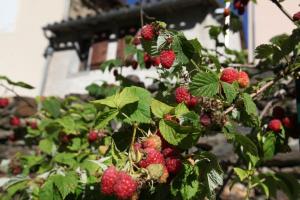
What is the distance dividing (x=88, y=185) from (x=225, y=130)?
2.68 ft

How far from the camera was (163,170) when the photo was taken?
1392mm

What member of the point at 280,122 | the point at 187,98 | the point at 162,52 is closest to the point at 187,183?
the point at 187,98

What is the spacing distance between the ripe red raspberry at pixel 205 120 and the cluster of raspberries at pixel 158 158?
19 centimetres

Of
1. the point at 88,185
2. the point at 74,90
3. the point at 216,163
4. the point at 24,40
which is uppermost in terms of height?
the point at 24,40

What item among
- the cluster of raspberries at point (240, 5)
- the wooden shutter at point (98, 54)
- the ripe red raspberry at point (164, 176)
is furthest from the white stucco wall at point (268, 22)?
the wooden shutter at point (98, 54)

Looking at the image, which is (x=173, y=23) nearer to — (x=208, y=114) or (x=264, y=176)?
(x=264, y=176)

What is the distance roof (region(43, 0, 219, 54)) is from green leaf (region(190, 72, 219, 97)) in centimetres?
722

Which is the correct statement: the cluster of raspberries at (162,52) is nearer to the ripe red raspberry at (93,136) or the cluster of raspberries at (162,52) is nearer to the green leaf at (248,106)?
the green leaf at (248,106)

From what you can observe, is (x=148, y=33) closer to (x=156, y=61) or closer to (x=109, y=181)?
(x=156, y=61)

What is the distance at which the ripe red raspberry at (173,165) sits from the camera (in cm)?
142

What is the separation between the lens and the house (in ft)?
31.1

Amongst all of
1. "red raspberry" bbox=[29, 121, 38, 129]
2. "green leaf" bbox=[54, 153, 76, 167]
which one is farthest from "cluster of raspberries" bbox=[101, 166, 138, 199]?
"red raspberry" bbox=[29, 121, 38, 129]

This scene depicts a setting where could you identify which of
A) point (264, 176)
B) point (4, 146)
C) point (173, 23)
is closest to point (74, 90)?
point (173, 23)

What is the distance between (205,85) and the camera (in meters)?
1.63
